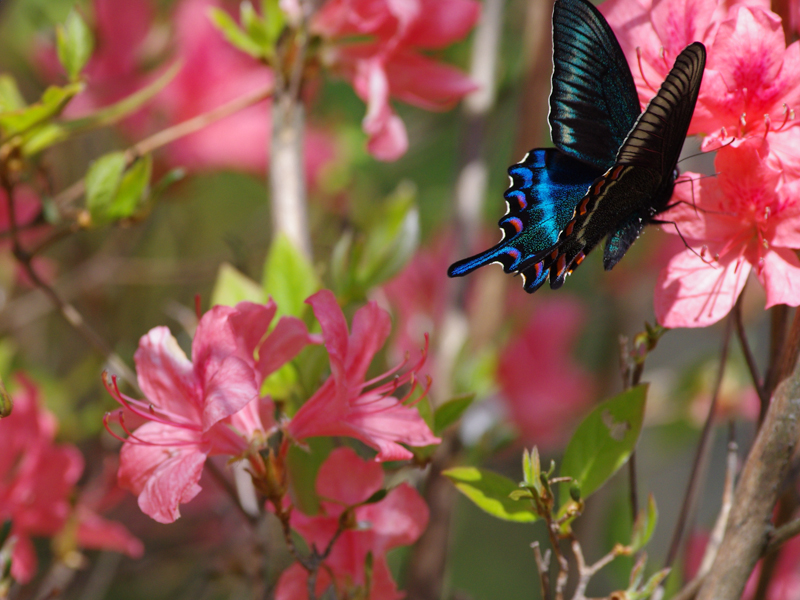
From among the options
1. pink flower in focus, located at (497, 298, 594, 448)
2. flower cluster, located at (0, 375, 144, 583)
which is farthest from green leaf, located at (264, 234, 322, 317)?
pink flower in focus, located at (497, 298, 594, 448)

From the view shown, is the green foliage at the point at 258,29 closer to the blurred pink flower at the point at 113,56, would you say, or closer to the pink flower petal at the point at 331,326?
the pink flower petal at the point at 331,326

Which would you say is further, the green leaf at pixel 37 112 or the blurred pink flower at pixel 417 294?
the blurred pink flower at pixel 417 294

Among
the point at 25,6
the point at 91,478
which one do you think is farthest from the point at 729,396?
the point at 25,6

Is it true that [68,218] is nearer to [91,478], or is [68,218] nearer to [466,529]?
[91,478]

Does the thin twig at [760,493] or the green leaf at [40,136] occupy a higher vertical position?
the green leaf at [40,136]

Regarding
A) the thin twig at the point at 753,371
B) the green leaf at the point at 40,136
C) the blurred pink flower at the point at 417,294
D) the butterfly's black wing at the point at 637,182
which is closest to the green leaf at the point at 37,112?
the green leaf at the point at 40,136

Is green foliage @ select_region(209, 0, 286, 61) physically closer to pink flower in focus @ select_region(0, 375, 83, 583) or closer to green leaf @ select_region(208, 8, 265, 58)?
green leaf @ select_region(208, 8, 265, 58)

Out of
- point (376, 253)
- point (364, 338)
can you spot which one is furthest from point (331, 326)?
point (376, 253)

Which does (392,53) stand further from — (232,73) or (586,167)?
(232,73)
